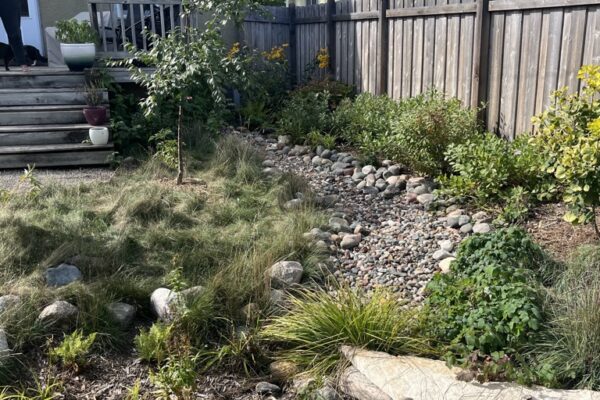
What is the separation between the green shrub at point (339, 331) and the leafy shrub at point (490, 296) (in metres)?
0.17

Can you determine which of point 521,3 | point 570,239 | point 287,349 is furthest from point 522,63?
point 287,349

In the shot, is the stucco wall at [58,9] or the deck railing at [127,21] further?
the stucco wall at [58,9]

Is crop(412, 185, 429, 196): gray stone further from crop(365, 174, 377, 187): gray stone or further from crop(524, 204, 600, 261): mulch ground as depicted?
crop(524, 204, 600, 261): mulch ground

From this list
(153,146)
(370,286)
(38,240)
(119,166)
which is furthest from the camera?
(153,146)

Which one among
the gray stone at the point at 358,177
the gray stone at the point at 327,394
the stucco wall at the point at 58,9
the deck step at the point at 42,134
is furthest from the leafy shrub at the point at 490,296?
the stucco wall at the point at 58,9

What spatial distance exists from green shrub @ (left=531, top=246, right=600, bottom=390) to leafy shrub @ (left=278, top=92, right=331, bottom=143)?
4875 mm

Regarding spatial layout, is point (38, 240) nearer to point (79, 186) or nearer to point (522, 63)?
point (79, 186)

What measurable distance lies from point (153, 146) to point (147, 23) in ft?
10.2

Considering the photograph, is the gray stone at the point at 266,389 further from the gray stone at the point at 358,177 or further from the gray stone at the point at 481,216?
the gray stone at the point at 358,177

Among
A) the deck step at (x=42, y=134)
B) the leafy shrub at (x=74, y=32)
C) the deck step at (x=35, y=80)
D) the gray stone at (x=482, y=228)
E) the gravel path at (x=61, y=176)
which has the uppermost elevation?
the leafy shrub at (x=74, y=32)

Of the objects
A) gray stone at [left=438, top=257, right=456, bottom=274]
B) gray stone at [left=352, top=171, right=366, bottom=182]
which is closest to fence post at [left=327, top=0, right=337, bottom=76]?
gray stone at [left=352, top=171, right=366, bottom=182]

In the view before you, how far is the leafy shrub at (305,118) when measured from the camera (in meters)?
7.86

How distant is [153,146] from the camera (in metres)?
7.41

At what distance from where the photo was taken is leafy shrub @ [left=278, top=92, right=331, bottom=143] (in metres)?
7.86
